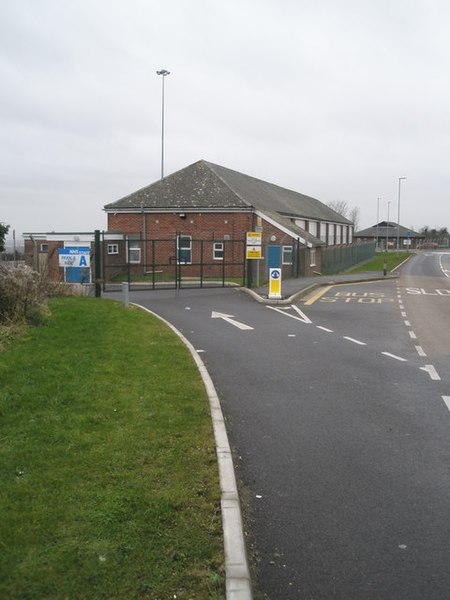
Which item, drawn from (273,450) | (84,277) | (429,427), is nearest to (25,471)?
(273,450)

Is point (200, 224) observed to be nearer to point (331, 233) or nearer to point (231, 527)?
point (331, 233)

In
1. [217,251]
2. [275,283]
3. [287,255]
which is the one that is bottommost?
[275,283]

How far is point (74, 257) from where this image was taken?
20438mm

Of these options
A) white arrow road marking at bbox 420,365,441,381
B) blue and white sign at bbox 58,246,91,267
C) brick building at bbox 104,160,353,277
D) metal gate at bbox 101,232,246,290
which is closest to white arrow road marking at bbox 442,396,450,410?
white arrow road marking at bbox 420,365,441,381

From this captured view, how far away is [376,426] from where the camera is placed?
21.6ft

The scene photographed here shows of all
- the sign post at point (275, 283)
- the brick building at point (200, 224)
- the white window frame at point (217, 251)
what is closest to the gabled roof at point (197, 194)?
the brick building at point (200, 224)

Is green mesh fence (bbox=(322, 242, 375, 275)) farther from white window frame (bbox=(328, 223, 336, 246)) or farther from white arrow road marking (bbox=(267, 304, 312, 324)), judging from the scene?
white arrow road marking (bbox=(267, 304, 312, 324))

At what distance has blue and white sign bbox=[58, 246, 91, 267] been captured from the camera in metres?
20.4

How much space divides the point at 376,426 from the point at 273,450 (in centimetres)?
144

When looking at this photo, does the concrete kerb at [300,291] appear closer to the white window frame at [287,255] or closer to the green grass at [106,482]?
the white window frame at [287,255]

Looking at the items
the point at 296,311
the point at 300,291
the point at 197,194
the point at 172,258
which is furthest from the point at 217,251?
the point at 296,311

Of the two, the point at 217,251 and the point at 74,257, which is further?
the point at 217,251

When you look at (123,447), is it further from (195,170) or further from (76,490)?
(195,170)

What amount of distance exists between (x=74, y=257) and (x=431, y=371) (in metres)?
14.2
